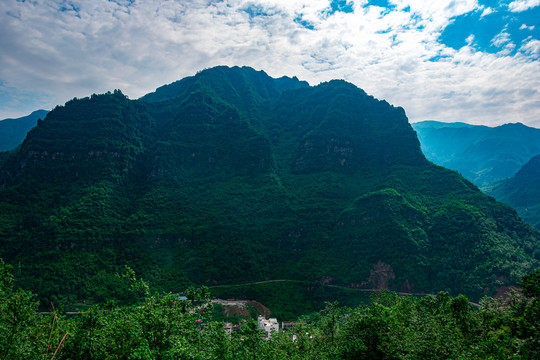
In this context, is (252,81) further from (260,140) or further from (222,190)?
(222,190)

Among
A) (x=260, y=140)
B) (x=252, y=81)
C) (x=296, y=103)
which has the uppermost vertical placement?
(x=252, y=81)

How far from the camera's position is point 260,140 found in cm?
11788

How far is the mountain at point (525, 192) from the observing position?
132m

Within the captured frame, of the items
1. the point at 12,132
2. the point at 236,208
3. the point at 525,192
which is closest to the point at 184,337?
the point at 236,208

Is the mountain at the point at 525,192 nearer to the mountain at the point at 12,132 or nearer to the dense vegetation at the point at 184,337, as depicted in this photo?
the dense vegetation at the point at 184,337

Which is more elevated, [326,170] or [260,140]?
[260,140]

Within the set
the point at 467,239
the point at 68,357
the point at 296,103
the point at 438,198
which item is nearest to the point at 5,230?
the point at 68,357

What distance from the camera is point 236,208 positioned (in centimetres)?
9381

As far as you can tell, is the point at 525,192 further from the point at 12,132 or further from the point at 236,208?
the point at 12,132

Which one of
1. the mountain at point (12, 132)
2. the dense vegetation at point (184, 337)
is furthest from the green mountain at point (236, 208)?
the mountain at point (12, 132)

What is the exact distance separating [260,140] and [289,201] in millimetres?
32270

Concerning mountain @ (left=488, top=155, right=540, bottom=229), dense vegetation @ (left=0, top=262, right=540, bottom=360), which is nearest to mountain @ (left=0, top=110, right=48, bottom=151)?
dense vegetation @ (left=0, top=262, right=540, bottom=360)

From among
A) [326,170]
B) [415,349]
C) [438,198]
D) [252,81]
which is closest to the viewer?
[415,349]

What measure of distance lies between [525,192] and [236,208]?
157m
